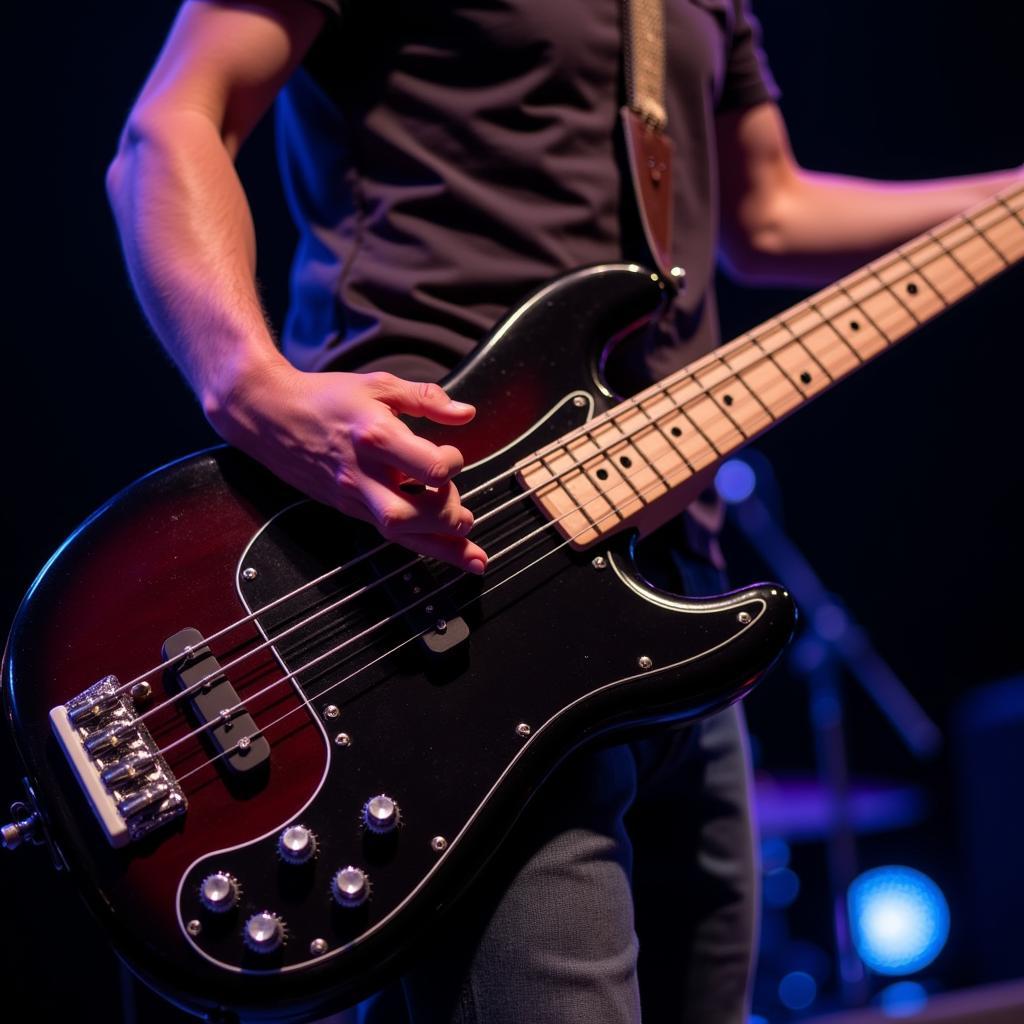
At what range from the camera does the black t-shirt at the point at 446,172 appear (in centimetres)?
125

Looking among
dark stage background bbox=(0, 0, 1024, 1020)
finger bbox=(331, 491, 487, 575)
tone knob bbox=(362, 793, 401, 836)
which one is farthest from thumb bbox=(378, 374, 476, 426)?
dark stage background bbox=(0, 0, 1024, 1020)

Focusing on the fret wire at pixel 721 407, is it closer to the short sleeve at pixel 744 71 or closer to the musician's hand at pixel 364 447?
the musician's hand at pixel 364 447

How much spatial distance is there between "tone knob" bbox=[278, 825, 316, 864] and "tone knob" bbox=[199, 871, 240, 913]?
0.05 meters

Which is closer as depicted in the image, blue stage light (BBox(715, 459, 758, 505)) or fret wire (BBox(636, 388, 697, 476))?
fret wire (BBox(636, 388, 697, 476))

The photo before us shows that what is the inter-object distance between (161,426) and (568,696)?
2.14 m

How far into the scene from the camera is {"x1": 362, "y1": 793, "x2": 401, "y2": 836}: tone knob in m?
0.93

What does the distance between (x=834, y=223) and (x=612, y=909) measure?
129cm

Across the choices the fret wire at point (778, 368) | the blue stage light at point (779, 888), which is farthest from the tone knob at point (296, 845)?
the blue stage light at point (779, 888)

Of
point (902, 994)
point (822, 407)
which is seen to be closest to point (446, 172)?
point (822, 407)

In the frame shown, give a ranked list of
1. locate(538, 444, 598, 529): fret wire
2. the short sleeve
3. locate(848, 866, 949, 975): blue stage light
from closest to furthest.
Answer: locate(538, 444, 598, 529): fret wire < the short sleeve < locate(848, 866, 949, 975): blue stage light

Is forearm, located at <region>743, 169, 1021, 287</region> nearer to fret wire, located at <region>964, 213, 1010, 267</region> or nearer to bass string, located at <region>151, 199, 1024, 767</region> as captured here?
fret wire, located at <region>964, 213, 1010, 267</region>

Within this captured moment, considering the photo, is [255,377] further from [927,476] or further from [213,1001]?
[927,476]

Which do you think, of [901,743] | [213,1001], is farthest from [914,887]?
[213,1001]

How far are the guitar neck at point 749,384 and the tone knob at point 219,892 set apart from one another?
482 millimetres
